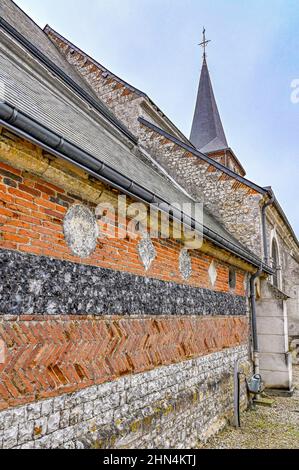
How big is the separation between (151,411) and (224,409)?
2638 mm

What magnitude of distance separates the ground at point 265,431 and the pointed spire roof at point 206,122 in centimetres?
1310

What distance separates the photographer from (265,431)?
6035 mm

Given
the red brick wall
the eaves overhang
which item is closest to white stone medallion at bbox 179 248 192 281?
the red brick wall

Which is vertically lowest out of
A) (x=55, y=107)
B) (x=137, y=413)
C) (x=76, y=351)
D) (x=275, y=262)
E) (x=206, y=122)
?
(x=137, y=413)

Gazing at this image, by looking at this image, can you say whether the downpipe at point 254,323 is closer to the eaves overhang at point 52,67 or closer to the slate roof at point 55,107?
the slate roof at point 55,107

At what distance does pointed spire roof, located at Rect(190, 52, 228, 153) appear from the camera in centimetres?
1936

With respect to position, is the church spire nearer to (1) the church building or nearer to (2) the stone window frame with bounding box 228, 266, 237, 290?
(2) the stone window frame with bounding box 228, 266, 237, 290

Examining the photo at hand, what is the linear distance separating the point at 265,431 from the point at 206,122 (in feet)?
57.3

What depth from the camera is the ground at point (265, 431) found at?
17.7 feet

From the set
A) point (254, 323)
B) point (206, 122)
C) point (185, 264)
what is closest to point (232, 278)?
point (254, 323)

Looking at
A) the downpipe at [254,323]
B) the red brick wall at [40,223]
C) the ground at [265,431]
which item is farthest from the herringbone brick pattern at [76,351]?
the downpipe at [254,323]

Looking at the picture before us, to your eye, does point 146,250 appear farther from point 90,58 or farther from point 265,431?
point 90,58
